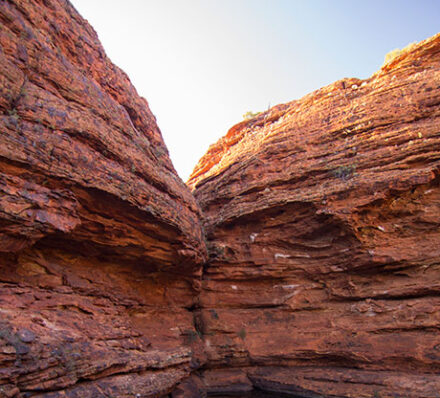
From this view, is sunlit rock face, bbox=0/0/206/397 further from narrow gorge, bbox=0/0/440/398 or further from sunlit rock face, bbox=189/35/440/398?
sunlit rock face, bbox=189/35/440/398

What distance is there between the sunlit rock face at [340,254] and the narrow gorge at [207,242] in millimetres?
60

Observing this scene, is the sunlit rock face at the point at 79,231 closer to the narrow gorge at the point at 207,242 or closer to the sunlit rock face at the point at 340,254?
the narrow gorge at the point at 207,242

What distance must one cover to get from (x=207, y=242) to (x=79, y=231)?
5.81 metres

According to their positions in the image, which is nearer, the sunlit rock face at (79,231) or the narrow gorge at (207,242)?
the sunlit rock face at (79,231)

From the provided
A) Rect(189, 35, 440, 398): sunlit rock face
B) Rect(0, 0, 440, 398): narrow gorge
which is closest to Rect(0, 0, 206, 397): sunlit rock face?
Rect(0, 0, 440, 398): narrow gorge

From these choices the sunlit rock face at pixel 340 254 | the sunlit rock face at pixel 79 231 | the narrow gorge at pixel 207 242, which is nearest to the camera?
the sunlit rock face at pixel 79 231

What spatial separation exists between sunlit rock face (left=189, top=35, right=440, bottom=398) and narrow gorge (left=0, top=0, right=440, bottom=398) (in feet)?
0.20

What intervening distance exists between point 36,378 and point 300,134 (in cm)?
1317

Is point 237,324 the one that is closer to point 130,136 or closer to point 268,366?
point 268,366

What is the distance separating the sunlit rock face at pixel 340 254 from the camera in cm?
971

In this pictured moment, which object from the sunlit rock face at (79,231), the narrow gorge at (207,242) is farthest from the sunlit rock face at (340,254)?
the sunlit rock face at (79,231)

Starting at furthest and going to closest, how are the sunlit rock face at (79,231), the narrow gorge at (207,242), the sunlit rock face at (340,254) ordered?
the sunlit rock face at (340,254) < the narrow gorge at (207,242) < the sunlit rock face at (79,231)

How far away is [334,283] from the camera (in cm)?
1139

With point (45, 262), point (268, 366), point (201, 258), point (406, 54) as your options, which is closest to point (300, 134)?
point (406, 54)
